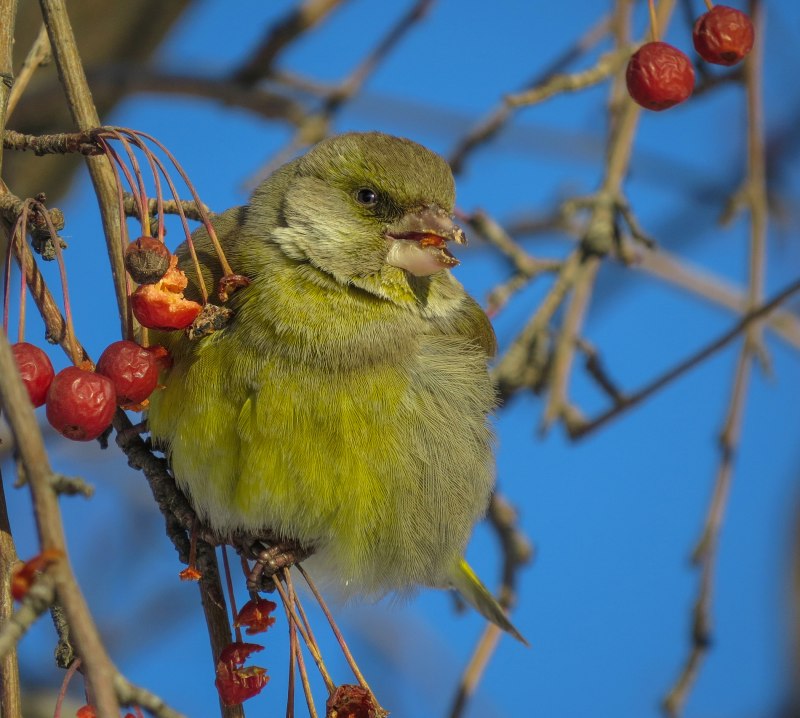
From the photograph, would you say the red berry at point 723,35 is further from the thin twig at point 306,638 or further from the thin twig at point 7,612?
the thin twig at point 7,612

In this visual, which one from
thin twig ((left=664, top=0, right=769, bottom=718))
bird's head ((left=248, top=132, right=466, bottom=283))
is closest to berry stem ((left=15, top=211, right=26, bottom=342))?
bird's head ((left=248, top=132, right=466, bottom=283))

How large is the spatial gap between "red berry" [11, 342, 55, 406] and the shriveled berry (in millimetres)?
212

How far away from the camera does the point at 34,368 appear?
1824mm

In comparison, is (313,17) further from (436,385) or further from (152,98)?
(436,385)

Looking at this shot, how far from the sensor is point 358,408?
255 cm

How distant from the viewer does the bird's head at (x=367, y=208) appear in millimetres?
2709

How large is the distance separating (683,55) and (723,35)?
0.31 ft

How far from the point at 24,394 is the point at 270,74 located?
3225 mm

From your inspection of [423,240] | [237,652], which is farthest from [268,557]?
[423,240]

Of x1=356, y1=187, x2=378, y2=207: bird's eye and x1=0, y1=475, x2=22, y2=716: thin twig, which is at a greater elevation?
x1=356, y1=187, x2=378, y2=207: bird's eye

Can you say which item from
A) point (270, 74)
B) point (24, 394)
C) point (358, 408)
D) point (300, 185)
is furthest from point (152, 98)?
point (24, 394)

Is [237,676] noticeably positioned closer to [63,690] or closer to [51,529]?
[63,690]

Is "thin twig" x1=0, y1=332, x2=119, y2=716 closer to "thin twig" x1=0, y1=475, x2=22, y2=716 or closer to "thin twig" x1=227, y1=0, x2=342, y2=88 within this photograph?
"thin twig" x1=0, y1=475, x2=22, y2=716

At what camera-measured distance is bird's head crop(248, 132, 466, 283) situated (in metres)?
2.71
